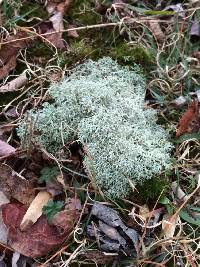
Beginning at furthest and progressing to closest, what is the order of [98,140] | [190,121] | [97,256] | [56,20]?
[56,20] → [190,121] → [98,140] → [97,256]

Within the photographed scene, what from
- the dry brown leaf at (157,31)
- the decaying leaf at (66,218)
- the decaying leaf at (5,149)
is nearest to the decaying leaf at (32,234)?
the decaying leaf at (66,218)

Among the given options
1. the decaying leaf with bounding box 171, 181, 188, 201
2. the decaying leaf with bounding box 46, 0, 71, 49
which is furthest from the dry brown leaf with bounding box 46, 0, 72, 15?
the decaying leaf with bounding box 171, 181, 188, 201

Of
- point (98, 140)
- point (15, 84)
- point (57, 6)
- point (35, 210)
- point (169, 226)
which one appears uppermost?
point (57, 6)

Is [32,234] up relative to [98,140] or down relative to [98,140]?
down

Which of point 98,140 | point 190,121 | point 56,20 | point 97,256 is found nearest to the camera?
point 97,256

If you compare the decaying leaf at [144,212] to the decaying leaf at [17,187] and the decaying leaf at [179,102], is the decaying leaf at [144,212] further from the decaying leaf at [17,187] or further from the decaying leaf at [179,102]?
the decaying leaf at [179,102]

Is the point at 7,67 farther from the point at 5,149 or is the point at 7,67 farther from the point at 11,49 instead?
the point at 5,149

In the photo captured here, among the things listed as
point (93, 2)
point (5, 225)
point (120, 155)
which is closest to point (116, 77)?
point (120, 155)

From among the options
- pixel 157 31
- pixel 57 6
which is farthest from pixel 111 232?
pixel 57 6
